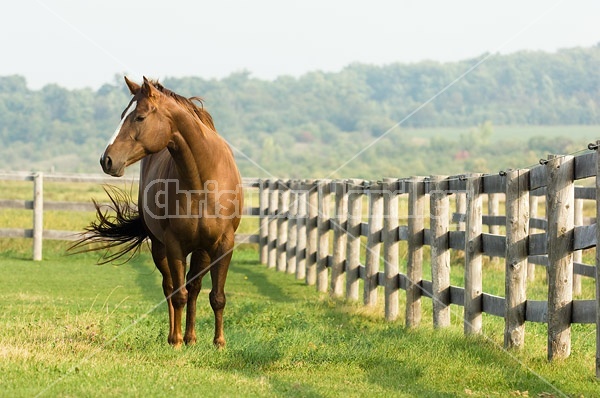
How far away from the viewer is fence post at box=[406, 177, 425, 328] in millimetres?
9773

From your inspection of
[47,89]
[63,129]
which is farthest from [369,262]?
[47,89]

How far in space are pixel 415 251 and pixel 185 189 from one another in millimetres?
3034

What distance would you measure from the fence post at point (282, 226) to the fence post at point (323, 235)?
2.34m

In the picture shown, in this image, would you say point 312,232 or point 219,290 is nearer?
point 219,290

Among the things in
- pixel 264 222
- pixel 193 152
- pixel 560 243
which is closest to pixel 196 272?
pixel 193 152

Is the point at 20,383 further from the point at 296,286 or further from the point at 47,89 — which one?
the point at 47,89

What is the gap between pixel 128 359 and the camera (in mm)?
6938

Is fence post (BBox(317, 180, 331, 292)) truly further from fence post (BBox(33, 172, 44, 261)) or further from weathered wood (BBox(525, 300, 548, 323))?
weathered wood (BBox(525, 300, 548, 323))

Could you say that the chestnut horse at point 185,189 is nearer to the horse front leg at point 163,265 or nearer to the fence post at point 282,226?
the horse front leg at point 163,265

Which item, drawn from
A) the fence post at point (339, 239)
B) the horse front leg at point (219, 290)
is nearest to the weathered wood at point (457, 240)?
the horse front leg at point (219, 290)

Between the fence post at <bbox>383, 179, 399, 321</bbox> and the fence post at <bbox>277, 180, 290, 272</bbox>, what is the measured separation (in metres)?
6.08

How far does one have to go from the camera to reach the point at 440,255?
9203mm

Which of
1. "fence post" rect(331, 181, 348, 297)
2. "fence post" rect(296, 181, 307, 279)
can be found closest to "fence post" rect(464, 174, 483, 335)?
"fence post" rect(331, 181, 348, 297)

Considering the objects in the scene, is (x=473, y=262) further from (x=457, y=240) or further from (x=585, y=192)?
(x=585, y=192)
